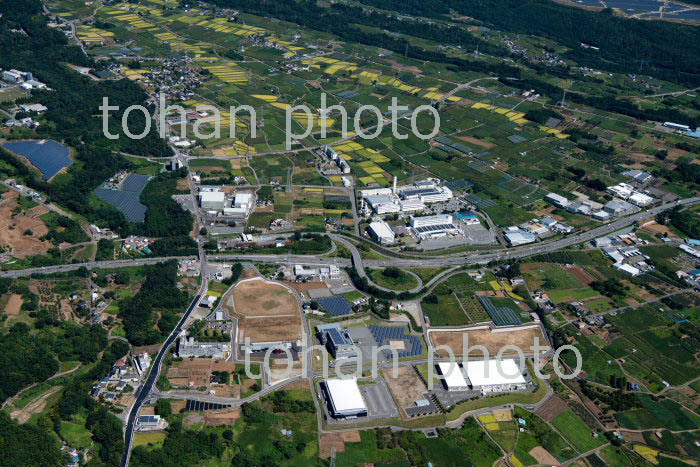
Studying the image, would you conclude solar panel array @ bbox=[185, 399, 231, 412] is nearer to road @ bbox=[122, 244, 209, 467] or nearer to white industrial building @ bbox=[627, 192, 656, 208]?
road @ bbox=[122, 244, 209, 467]

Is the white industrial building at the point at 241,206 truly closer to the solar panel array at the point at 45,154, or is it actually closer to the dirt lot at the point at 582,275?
the solar panel array at the point at 45,154

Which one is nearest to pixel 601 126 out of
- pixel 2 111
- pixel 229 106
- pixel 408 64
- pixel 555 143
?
pixel 555 143

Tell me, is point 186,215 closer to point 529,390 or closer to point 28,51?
point 529,390

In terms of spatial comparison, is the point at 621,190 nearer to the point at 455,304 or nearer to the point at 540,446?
the point at 455,304

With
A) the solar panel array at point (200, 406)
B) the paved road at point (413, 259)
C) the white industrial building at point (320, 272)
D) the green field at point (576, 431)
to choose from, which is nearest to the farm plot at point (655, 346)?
the green field at point (576, 431)

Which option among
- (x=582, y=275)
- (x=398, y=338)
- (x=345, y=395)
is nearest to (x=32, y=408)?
(x=345, y=395)
